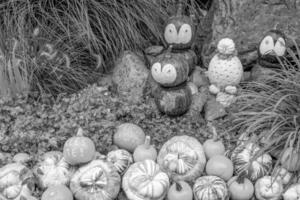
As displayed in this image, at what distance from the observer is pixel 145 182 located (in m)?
2.88

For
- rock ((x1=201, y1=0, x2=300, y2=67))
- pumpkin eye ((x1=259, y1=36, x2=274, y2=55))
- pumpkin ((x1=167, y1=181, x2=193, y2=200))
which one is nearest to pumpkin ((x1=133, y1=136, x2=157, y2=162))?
pumpkin ((x1=167, y1=181, x2=193, y2=200))

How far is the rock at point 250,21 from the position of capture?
4.09m

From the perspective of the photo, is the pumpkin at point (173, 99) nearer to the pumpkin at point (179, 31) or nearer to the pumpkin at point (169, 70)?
the pumpkin at point (169, 70)

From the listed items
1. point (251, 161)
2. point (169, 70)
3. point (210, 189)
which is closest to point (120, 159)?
point (210, 189)

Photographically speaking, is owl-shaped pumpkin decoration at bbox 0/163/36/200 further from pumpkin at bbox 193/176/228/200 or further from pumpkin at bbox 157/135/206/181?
pumpkin at bbox 193/176/228/200

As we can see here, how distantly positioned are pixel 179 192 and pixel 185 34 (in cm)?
165

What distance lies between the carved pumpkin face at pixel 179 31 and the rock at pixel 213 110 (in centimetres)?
63

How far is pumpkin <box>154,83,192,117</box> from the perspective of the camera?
3613mm

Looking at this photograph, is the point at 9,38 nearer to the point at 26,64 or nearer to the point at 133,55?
the point at 26,64

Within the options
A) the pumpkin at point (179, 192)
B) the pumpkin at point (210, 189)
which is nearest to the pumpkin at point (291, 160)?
the pumpkin at point (210, 189)

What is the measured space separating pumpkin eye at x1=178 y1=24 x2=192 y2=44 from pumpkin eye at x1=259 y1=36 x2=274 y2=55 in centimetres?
67

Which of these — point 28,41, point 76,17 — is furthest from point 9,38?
point 76,17

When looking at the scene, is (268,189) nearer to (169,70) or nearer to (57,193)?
(169,70)

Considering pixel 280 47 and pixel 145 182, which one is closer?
pixel 145 182
